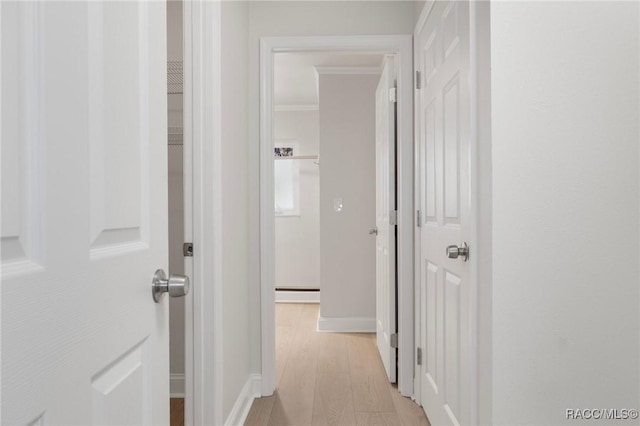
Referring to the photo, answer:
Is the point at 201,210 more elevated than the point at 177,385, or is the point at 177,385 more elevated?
the point at 201,210

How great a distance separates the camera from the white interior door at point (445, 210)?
5.27 feet

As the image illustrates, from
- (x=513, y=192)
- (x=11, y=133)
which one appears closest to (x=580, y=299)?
(x=513, y=192)

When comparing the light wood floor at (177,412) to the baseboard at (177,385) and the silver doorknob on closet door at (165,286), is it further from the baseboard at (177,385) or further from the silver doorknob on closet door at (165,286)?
the silver doorknob on closet door at (165,286)

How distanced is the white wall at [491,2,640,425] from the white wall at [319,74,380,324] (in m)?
2.64

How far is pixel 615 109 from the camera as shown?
1.26 metres

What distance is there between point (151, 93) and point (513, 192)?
41.0 inches

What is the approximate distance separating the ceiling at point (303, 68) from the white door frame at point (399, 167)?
0.90m

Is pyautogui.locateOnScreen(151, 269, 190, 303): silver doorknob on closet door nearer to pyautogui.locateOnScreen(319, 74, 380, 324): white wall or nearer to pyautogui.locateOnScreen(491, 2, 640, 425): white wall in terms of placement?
pyautogui.locateOnScreen(491, 2, 640, 425): white wall

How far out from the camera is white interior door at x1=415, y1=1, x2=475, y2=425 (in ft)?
5.27

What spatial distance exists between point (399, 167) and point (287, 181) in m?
3.18

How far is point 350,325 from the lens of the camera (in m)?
3.96

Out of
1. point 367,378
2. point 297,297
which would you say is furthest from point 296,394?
point 297,297

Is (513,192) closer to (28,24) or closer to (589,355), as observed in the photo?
(589,355)

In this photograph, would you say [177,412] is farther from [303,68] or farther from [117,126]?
[303,68]
